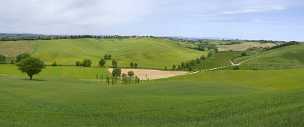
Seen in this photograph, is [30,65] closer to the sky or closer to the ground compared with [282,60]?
closer to the sky

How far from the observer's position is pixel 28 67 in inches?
4158

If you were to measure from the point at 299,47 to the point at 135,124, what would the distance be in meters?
159

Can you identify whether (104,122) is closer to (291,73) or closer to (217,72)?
(291,73)

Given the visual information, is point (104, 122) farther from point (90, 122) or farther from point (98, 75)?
point (98, 75)

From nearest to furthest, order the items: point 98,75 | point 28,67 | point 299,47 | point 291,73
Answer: point 291,73 → point 28,67 → point 98,75 → point 299,47

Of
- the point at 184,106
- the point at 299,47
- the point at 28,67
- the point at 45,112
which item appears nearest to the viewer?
the point at 45,112

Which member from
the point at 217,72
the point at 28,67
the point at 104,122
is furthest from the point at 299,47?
the point at 104,122

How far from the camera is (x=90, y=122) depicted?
33.9 metres

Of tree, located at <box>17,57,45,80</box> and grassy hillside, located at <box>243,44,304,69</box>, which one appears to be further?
grassy hillside, located at <box>243,44,304,69</box>

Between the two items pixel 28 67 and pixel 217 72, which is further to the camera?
pixel 217 72

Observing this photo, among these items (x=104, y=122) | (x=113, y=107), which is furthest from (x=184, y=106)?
(x=104, y=122)

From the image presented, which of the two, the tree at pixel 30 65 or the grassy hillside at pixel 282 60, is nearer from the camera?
the tree at pixel 30 65

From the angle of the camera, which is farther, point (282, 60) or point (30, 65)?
point (282, 60)

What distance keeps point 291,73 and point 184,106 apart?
60364 millimetres
